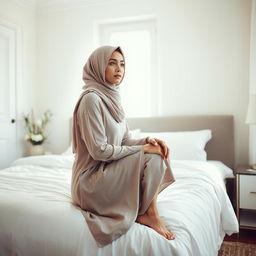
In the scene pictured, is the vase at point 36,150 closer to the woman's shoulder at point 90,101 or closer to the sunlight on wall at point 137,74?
the sunlight on wall at point 137,74

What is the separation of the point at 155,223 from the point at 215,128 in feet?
6.81

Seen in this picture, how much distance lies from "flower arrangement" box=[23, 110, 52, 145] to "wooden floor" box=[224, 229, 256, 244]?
7.87ft

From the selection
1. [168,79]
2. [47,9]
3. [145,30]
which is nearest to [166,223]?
[168,79]

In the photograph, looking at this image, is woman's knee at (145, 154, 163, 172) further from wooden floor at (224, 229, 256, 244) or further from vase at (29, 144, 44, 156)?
vase at (29, 144, 44, 156)

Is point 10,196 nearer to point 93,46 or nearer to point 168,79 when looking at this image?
point 168,79

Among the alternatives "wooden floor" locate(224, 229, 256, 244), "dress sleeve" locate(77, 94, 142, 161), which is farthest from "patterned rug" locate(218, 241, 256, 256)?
"dress sleeve" locate(77, 94, 142, 161)

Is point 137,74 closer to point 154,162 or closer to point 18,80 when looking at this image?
point 18,80

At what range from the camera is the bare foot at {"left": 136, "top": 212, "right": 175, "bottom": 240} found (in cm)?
137

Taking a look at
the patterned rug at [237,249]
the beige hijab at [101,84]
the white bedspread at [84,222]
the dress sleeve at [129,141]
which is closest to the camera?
the white bedspread at [84,222]

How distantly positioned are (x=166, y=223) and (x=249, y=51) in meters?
2.46

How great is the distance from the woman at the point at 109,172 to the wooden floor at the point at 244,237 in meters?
1.34

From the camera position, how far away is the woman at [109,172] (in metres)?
1.49

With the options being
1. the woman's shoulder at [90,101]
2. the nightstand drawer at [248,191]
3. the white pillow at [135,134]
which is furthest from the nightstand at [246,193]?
the woman's shoulder at [90,101]

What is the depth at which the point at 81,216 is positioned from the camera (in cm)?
147
